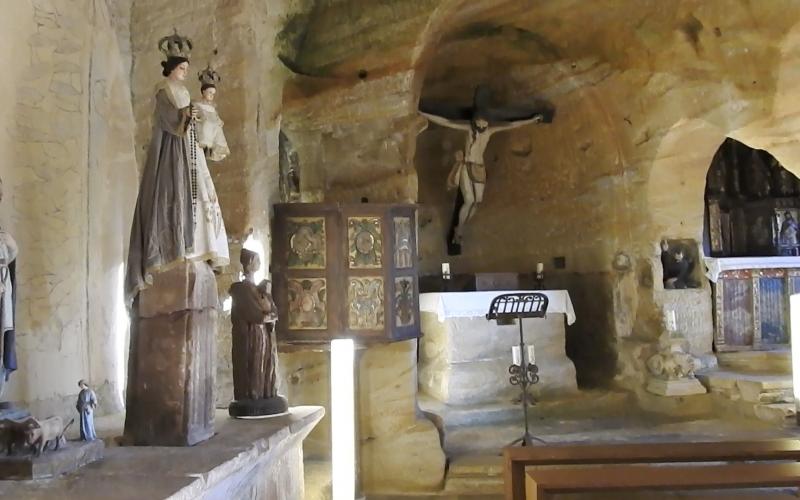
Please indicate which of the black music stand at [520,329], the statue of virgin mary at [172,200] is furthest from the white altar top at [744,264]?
the statue of virgin mary at [172,200]

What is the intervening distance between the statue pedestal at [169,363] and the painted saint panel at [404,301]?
2.55 m

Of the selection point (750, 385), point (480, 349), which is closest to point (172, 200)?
point (480, 349)

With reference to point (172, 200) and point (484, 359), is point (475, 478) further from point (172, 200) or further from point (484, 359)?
point (172, 200)

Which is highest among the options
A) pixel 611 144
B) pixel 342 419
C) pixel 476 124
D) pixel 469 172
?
pixel 476 124

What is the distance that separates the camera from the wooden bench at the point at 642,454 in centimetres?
303

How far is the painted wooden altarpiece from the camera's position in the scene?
533cm

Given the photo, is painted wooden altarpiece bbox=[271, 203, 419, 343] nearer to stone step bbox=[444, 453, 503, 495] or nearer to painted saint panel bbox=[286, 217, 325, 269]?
painted saint panel bbox=[286, 217, 325, 269]

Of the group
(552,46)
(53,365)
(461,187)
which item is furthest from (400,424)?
(552,46)

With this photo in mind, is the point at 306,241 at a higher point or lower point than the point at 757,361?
higher

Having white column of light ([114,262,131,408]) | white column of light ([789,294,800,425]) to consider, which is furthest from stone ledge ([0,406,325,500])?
white column of light ([789,294,800,425])

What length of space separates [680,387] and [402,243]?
3630 mm

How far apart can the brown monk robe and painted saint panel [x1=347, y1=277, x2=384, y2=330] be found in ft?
5.62

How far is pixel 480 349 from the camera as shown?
7.02m

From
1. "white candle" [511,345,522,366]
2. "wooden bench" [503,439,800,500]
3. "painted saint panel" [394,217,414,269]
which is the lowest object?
"wooden bench" [503,439,800,500]
